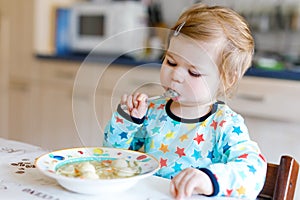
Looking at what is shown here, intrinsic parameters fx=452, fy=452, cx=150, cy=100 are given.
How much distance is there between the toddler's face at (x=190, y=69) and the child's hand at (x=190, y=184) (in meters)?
0.20

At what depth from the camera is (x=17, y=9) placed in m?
2.85

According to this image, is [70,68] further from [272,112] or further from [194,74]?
[194,74]

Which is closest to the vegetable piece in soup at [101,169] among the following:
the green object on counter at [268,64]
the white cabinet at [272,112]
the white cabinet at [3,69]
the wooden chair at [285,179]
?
the wooden chair at [285,179]

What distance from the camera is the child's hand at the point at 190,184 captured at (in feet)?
2.33

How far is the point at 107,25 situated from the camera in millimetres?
2748

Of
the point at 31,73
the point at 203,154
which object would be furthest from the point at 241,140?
the point at 31,73

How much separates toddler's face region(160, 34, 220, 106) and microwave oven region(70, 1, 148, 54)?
65.6 inches

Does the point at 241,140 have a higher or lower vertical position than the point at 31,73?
higher

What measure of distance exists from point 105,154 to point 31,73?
6.86 feet

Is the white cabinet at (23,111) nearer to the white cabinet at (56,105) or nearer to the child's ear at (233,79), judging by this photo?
the white cabinet at (56,105)

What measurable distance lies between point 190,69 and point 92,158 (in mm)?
249

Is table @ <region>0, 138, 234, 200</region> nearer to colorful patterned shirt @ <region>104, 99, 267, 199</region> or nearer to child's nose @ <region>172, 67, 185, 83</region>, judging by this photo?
colorful patterned shirt @ <region>104, 99, 267, 199</region>

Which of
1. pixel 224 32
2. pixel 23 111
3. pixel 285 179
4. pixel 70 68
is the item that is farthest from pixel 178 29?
pixel 23 111

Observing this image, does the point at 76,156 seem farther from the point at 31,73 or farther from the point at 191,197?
the point at 31,73
